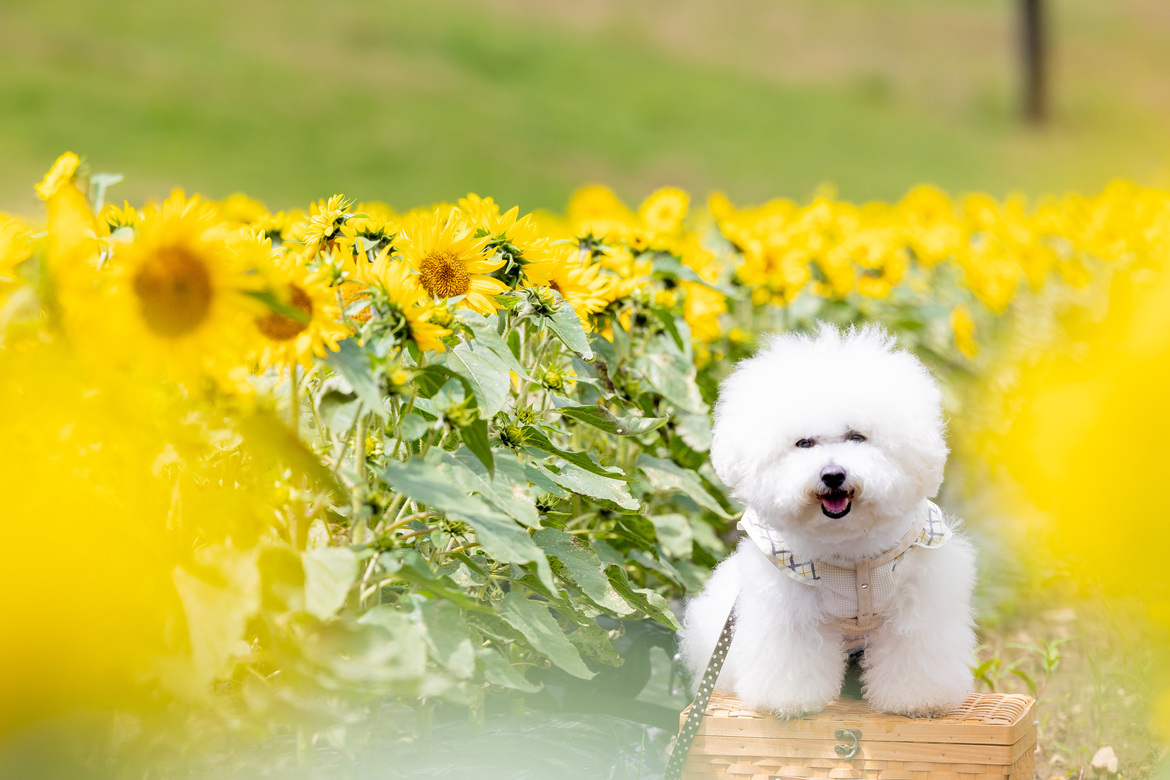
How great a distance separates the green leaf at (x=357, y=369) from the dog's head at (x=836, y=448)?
0.76 metres

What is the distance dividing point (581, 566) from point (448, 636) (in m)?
0.45

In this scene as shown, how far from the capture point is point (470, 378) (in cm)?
168

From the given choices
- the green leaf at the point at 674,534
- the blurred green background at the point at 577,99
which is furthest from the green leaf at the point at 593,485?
the blurred green background at the point at 577,99

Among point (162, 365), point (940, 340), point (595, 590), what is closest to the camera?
point (162, 365)

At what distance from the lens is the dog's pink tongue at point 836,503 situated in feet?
5.87

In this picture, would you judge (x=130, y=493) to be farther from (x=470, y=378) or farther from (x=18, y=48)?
(x=18, y=48)

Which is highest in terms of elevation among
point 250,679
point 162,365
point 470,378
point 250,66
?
point 250,66

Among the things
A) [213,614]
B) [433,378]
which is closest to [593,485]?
[433,378]

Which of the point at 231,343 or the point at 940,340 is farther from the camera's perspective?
the point at 940,340

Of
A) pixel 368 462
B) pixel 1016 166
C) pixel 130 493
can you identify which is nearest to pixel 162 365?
pixel 130 493

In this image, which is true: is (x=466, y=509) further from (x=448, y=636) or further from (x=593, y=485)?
(x=593, y=485)

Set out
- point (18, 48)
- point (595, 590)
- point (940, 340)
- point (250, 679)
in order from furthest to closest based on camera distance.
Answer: point (18, 48) → point (940, 340) → point (595, 590) → point (250, 679)

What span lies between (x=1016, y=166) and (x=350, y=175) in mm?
10841

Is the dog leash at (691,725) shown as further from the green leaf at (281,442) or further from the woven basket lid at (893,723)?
the green leaf at (281,442)
